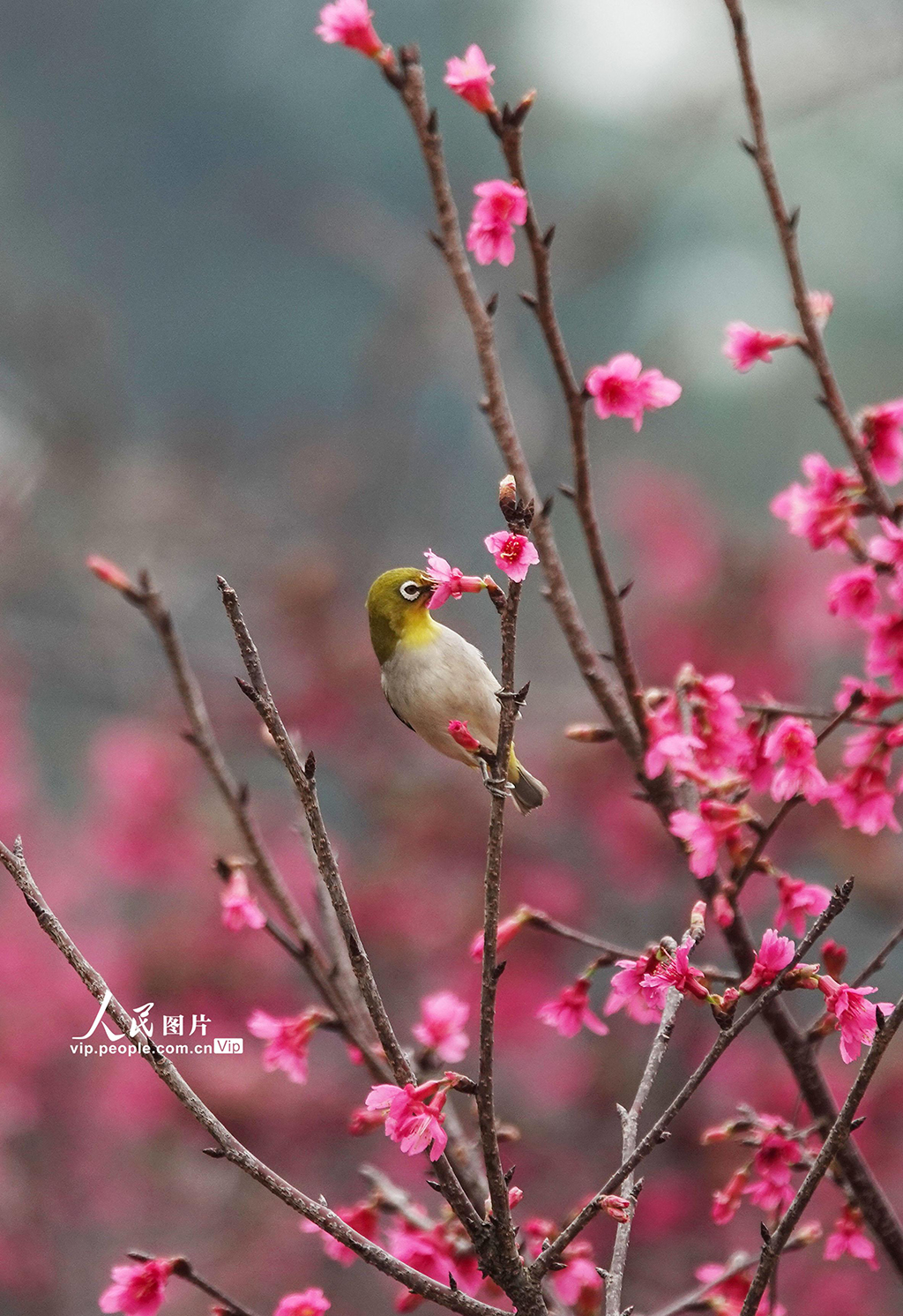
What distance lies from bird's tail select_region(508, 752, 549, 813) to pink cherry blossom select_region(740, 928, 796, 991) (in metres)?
0.32

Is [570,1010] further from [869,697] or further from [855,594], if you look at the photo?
[855,594]

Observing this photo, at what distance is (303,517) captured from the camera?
300 inches

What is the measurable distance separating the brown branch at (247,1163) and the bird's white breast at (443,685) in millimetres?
435

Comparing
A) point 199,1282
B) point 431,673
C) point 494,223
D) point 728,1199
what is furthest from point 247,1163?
point 494,223

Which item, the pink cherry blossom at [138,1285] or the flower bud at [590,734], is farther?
the flower bud at [590,734]

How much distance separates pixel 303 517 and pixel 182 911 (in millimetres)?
3140

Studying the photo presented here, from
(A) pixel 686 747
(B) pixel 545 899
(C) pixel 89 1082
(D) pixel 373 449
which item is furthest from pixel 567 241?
(A) pixel 686 747

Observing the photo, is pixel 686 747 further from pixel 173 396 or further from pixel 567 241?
pixel 173 396

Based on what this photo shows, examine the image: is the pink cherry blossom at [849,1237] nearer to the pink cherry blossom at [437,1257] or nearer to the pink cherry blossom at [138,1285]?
the pink cherry blossom at [437,1257]

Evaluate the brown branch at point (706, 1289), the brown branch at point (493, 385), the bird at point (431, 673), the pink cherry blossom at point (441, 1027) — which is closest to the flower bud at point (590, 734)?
the brown branch at point (493, 385)

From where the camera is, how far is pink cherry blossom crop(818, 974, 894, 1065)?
138cm

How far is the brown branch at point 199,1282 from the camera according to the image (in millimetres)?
1421

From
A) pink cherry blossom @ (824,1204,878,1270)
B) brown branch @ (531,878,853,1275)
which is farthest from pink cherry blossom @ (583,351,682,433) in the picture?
pink cherry blossom @ (824,1204,878,1270)

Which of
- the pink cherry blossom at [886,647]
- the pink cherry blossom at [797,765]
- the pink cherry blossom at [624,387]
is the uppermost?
the pink cherry blossom at [624,387]
